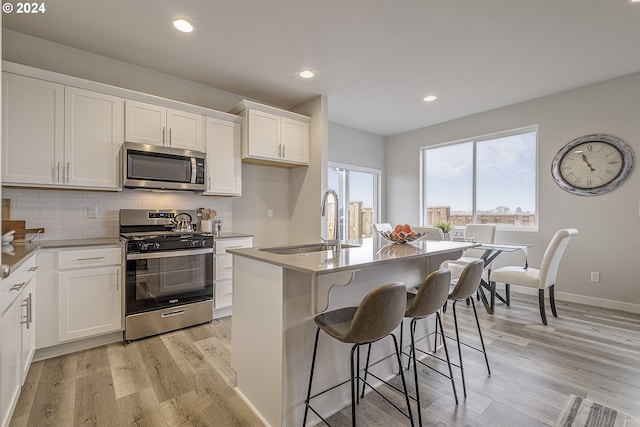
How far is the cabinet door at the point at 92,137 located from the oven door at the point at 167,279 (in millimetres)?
801

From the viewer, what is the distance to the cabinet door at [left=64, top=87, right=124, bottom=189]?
270 cm

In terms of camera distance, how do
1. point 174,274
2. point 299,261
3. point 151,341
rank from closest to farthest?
point 299,261, point 151,341, point 174,274

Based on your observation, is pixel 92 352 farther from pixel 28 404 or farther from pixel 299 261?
pixel 299 261

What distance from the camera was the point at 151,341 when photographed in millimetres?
2828

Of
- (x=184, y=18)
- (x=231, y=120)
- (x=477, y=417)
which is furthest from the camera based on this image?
(x=231, y=120)

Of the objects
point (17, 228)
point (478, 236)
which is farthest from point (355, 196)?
point (17, 228)

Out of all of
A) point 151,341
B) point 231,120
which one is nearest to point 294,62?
point 231,120

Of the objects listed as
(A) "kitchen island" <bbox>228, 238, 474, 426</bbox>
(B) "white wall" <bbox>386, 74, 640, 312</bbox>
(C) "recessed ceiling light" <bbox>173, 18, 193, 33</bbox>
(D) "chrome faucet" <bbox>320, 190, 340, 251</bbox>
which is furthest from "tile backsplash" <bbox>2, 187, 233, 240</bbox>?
(B) "white wall" <bbox>386, 74, 640, 312</bbox>

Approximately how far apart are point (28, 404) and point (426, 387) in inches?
99.8

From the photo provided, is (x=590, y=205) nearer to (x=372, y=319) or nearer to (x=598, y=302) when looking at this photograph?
(x=598, y=302)

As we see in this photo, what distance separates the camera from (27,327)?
6.77 feet

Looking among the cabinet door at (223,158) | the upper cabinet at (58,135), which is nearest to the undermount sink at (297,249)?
the cabinet door at (223,158)

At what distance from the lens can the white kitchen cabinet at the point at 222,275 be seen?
336 cm

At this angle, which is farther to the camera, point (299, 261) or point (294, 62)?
point (294, 62)
